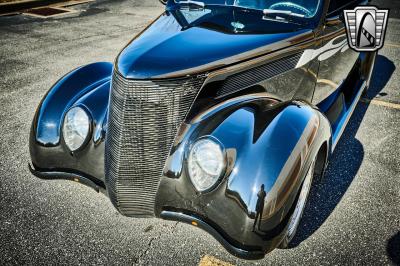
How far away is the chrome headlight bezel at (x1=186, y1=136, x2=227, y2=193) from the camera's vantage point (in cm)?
184

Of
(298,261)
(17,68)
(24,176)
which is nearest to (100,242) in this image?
(24,176)

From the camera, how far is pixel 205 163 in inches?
74.4

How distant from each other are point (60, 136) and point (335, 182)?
96.7 inches

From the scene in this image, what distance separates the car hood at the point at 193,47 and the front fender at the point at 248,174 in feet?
1.16

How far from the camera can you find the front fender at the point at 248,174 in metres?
1.78

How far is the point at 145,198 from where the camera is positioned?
2.10m

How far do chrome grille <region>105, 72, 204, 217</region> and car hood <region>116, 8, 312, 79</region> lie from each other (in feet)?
0.29

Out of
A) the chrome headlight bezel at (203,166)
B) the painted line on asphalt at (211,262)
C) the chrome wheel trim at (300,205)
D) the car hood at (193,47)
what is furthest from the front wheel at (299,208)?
the car hood at (193,47)

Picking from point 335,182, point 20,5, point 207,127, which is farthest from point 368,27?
point 20,5

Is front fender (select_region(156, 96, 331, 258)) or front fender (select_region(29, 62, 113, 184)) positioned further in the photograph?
front fender (select_region(29, 62, 113, 184))

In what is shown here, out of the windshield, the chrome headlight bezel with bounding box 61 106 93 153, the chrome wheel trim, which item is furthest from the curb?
the chrome wheel trim

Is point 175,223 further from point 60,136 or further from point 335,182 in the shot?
point 335,182

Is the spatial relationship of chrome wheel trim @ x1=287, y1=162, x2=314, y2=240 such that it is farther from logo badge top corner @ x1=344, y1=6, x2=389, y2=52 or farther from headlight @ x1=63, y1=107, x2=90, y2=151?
headlight @ x1=63, y1=107, x2=90, y2=151

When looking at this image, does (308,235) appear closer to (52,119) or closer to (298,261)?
(298,261)
